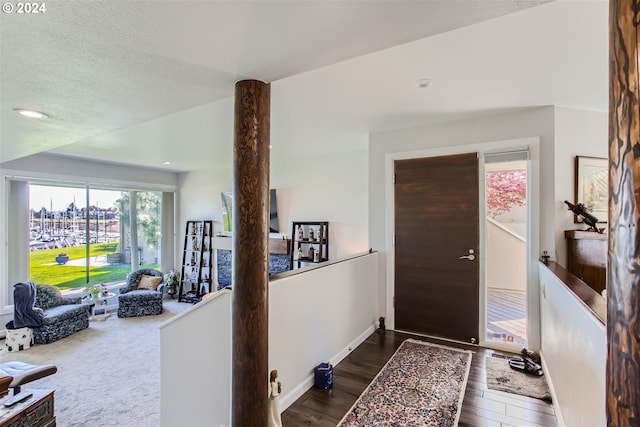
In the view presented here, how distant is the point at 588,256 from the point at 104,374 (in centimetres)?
503

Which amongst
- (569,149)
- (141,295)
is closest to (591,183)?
(569,149)

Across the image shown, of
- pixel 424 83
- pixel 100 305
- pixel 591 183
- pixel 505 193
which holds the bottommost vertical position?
pixel 100 305

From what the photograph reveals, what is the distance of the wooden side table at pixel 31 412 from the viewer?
1796mm

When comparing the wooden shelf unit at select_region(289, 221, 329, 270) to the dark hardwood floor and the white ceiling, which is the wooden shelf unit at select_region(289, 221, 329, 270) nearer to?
the white ceiling

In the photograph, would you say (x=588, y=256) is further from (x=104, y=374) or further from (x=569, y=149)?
(x=104, y=374)

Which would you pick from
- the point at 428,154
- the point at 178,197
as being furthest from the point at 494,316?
the point at 178,197

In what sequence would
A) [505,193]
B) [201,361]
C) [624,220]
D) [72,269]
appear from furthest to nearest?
[505,193] → [72,269] → [201,361] → [624,220]

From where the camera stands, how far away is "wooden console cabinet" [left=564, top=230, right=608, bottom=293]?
2.69 m

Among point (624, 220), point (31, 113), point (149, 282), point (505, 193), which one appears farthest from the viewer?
point (505, 193)

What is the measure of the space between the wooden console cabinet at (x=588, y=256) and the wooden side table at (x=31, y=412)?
4.45 metres

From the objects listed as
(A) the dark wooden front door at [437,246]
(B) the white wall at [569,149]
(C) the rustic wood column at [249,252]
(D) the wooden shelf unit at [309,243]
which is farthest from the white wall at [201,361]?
(D) the wooden shelf unit at [309,243]

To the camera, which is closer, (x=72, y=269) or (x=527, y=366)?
(x=527, y=366)

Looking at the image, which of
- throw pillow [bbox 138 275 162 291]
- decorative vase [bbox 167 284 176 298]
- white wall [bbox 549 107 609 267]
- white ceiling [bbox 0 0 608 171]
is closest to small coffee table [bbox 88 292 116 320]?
throw pillow [bbox 138 275 162 291]

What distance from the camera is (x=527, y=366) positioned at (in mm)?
2740
